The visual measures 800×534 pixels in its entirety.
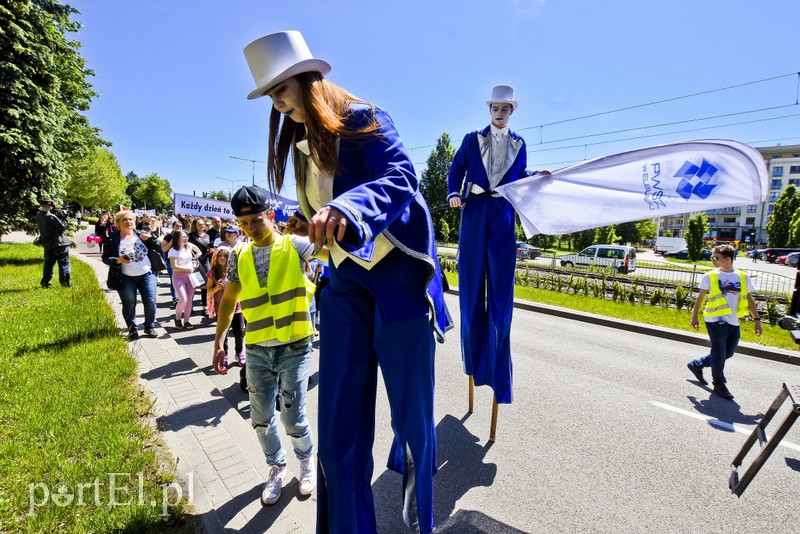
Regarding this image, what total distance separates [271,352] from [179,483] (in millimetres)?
938

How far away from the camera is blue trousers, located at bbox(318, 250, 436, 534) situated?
5.33ft

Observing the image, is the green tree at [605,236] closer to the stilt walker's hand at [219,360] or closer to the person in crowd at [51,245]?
the person in crowd at [51,245]

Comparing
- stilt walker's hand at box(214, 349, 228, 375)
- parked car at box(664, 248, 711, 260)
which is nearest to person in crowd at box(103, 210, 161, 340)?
stilt walker's hand at box(214, 349, 228, 375)

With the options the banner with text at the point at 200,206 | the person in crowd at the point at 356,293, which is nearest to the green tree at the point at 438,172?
the banner with text at the point at 200,206

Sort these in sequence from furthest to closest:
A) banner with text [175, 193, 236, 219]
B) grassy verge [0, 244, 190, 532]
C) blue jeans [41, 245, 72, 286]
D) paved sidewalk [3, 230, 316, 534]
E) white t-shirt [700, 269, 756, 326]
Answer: banner with text [175, 193, 236, 219], blue jeans [41, 245, 72, 286], white t-shirt [700, 269, 756, 326], paved sidewalk [3, 230, 316, 534], grassy verge [0, 244, 190, 532]

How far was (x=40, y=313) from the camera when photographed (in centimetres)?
652

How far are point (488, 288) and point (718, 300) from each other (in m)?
3.53

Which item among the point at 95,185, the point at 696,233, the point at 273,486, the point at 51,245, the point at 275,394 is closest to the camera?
the point at 273,486

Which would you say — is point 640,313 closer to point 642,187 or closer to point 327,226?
point 642,187

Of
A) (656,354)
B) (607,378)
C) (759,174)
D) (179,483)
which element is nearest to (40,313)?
(179,483)

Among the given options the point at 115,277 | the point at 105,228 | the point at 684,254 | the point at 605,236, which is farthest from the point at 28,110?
the point at 684,254

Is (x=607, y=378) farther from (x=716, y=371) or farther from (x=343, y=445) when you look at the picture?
(x=343, y=445)

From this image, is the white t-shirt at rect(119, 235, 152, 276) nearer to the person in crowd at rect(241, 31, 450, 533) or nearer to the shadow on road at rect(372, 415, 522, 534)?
the shadow on road at rect(372, 415, 522, 534)

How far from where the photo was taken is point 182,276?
7.16 metres
